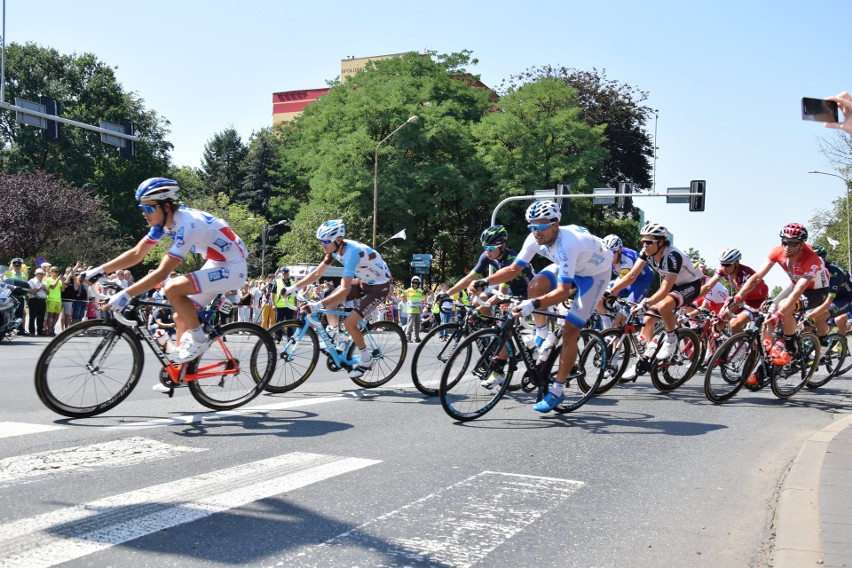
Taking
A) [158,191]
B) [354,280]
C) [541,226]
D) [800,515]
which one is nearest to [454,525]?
[800,515]

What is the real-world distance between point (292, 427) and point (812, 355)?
7.51m

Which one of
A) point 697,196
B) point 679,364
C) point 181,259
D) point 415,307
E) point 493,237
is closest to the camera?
point 181,259

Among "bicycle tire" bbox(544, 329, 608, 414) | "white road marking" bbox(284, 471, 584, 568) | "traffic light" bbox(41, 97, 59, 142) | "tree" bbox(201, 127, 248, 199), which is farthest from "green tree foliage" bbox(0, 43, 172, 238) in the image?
"white road marking" bbox(284, 471, 584, 568)

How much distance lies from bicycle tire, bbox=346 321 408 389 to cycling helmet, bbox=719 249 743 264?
4434 mm

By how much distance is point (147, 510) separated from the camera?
4.42 meters

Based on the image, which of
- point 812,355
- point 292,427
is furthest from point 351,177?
point 292,427

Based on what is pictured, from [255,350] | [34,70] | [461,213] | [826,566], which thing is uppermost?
[34,70]

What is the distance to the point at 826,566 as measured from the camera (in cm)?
381

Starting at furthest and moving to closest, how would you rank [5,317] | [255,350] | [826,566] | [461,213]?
[461,213], [5,317], [255,350], [826,566]

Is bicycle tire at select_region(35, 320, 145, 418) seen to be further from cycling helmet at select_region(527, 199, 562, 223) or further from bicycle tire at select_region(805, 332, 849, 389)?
bicycle tire at select_region(805, 332, 849, 389)

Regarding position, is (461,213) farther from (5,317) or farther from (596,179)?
(5,317)

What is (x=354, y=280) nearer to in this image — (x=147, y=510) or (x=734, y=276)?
(x=734, y=276)

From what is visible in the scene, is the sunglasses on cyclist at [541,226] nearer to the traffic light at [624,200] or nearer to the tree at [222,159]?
the traffic light at [624,200]

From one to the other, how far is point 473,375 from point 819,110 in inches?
172
